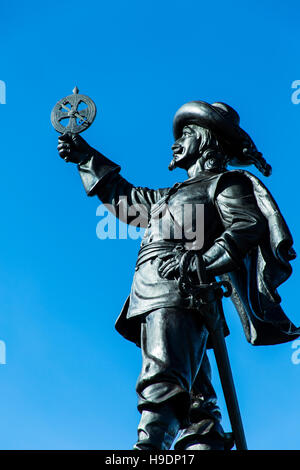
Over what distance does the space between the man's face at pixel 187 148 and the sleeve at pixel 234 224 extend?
1.99 ft

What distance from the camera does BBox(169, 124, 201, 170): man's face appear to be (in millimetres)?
7906

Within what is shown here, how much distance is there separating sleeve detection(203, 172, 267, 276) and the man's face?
607 mm

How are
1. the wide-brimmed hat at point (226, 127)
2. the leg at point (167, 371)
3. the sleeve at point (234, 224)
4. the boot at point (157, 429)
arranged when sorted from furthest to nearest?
the wide-brimmed hat at point (226, 127) < the sleeve at point (234, 224) < the leg at point (167, 371) < the boot at point (157, 429)

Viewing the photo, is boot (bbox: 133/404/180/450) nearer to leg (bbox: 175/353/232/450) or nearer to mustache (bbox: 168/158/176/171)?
leg (bbox: 175/353/232/450)

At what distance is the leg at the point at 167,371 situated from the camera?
598 cm

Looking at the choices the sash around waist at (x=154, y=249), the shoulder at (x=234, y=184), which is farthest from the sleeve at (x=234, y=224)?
the sash around waist at (x=154, y=249)

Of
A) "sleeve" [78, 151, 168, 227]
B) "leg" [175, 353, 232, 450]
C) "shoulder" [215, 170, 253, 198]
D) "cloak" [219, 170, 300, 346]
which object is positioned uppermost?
"sleeve" [78, 151, 168, 227]

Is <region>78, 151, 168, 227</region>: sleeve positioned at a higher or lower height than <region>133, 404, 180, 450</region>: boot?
higher

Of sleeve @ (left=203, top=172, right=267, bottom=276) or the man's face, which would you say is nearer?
sleeve @ (left=203, top=172, right=267, bottom=276)

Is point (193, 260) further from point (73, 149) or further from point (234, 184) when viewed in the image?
point (73, 149)

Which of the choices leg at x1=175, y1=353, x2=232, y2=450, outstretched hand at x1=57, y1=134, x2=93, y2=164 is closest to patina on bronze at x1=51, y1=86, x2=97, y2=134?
outstretched hand at x1=57, y1=134, x2=93, y2=164

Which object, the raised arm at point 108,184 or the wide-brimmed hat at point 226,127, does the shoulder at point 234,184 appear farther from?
the raised arm at point 108,184

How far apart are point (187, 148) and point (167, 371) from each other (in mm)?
2510
